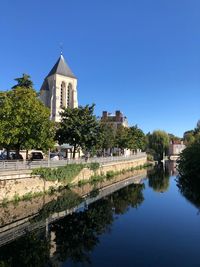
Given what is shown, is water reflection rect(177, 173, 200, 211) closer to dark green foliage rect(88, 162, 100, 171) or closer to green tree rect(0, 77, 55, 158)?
dark green foliage rect(88, 162, 100, 171)

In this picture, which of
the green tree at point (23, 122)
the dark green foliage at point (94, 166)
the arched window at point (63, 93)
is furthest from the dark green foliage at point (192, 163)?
the arched window at point (63, 93)

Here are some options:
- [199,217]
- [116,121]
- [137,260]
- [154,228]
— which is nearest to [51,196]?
[154,228]

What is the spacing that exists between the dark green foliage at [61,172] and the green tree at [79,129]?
16.2 feet

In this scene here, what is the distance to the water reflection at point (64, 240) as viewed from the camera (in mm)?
14680

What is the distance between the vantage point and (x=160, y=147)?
106m

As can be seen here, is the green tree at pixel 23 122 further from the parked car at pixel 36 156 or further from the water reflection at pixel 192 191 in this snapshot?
the water reflection at pixel 192 191

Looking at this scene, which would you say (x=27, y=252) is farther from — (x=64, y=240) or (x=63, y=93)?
(x=63, y=93)

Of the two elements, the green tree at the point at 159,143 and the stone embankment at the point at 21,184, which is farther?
the green tree at the point at 159,143

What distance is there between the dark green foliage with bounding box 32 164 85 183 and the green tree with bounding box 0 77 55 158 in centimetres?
231

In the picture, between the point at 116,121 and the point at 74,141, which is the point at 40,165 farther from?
the point at 116,121

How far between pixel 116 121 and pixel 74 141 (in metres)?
51.8

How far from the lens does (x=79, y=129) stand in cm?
4081

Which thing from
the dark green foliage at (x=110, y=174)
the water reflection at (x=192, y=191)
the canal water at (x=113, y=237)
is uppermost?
the dark green foliage at (x=110, y=174)

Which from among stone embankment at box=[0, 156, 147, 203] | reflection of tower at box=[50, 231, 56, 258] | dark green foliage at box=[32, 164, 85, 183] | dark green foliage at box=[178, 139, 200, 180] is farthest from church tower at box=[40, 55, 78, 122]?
reflection of tower at box=[50, 231, 56, 258]
